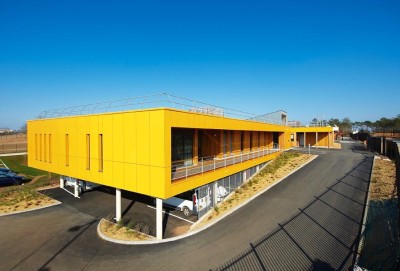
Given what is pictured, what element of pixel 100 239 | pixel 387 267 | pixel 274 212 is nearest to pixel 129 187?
pixel 100 239

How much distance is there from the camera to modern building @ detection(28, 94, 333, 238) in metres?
12.8

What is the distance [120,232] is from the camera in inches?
548

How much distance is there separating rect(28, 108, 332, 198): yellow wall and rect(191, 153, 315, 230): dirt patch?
181 cm

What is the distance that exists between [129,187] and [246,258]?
757cm

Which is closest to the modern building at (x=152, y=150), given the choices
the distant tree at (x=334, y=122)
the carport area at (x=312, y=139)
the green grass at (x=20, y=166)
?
the green grass at (x=20, y=166)

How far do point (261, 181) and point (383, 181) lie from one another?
9259 mm

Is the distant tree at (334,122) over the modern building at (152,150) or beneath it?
over

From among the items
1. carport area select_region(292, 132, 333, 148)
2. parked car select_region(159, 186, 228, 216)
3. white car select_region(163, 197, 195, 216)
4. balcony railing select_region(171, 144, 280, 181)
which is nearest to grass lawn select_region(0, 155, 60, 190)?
white car select_region(163, 197, 195, 216)

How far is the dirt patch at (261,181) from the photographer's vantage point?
52.9 feet

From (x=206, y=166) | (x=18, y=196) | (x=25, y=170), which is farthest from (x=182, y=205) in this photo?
(x=25, y=170)

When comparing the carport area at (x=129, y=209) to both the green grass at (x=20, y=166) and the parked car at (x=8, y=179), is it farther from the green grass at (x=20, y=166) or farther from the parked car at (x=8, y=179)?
the green grass at (x=20, y=166)

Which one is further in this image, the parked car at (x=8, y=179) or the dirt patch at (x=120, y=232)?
the parked car at (x=8, y=179)

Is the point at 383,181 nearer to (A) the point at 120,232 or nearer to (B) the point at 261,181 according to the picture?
(B) the point at 261,181

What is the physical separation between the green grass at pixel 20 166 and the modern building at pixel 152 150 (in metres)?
13.7
